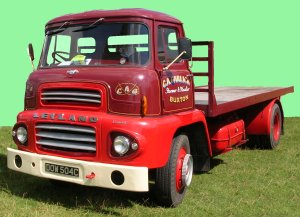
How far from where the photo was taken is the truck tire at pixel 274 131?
8963mm

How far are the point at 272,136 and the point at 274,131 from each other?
544mm

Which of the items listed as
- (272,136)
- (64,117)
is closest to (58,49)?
(64,117)

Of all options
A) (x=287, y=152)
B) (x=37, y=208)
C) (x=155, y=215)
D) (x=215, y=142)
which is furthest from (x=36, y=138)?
(x=287, y=152)

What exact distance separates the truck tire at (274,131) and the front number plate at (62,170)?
5073 mm

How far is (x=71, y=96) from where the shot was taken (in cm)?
512

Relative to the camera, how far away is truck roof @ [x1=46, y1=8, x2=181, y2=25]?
5129mm

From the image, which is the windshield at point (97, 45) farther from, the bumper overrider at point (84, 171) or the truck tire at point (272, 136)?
the truck tire at point (272, 136)

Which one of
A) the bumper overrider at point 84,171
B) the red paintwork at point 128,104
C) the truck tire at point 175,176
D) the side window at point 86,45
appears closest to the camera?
the bumper overrider at point 84,171

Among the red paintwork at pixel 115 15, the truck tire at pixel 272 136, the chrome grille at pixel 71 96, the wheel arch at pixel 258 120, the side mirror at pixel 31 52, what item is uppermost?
the red paintwork at pixel 115 15

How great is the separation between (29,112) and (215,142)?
2.92 m

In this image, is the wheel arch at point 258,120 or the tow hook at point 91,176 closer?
the tow hook at point 91,176

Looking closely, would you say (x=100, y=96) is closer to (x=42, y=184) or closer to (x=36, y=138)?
(x=36, y=138)

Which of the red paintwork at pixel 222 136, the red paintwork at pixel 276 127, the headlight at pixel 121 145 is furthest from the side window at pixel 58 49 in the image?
the red paintwork at pixel 276 127

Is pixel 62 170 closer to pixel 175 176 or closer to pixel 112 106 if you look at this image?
pixel 112 106
